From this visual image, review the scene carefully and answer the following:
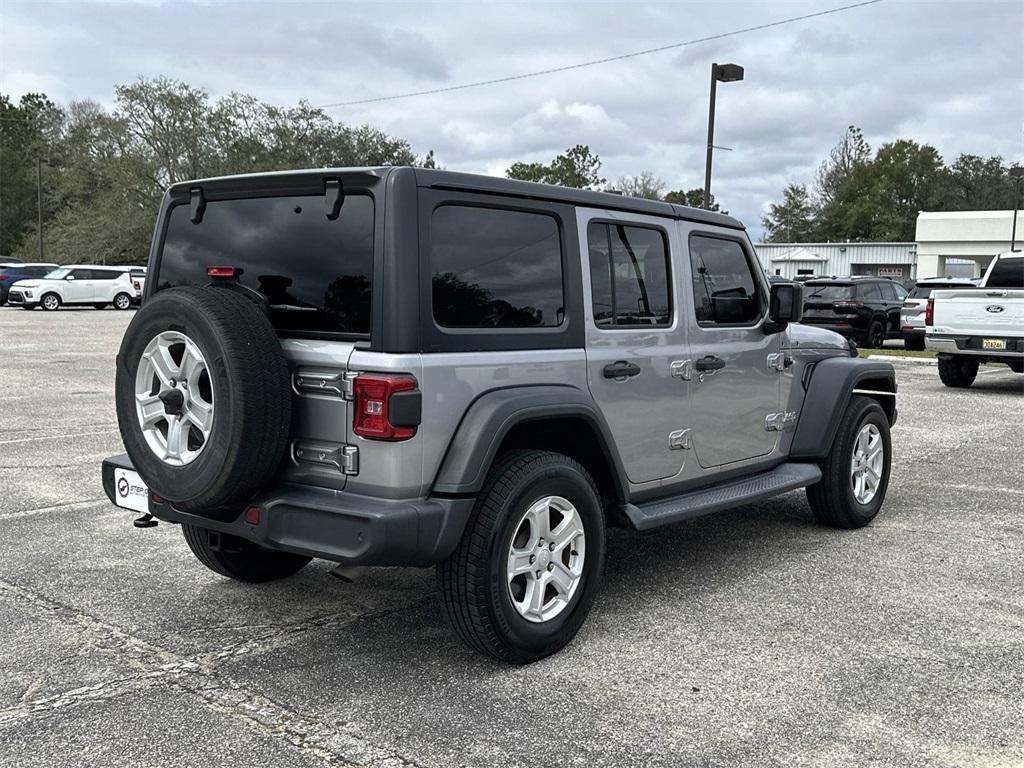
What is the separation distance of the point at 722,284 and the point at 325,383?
2.51 meters

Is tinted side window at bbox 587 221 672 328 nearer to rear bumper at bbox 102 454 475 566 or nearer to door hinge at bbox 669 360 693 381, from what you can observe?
door hinge at bbox 669 360 693 381

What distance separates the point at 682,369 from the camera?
15.7 feet

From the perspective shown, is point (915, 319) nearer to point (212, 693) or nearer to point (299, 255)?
point (299, 255)

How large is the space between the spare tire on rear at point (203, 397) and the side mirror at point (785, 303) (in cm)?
294

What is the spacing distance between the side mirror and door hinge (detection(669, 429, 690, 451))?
1.03 metres

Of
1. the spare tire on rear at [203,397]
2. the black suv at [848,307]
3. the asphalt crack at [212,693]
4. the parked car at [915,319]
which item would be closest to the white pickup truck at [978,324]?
the parked car at [915,319]

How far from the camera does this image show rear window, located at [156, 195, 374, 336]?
368 centimetres

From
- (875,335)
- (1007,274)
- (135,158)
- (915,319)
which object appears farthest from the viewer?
(135,158)

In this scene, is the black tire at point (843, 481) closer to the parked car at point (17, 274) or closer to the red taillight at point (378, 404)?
the red taillight at point (378, 404)

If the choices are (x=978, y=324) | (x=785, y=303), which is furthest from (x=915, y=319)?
(x=785, y=303)

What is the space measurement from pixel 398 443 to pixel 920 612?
2700 mm

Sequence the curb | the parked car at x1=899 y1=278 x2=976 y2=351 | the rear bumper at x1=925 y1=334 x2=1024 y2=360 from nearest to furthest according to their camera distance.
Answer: the rear bumper at x1=925 y1=334 x2=1024 y2=360 → the curb → the parked car at x1=899 y1=278 x2=976 y2=351

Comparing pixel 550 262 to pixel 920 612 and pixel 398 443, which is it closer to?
pixel 398 443

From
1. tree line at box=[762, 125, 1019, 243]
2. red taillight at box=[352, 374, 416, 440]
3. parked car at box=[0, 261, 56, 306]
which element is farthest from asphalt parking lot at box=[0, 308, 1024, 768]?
tree line at box=[762, 125, 1019, 243]
